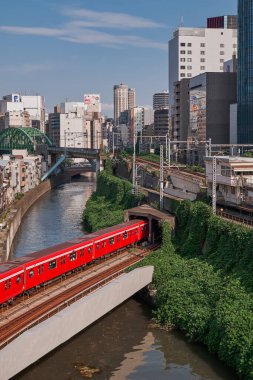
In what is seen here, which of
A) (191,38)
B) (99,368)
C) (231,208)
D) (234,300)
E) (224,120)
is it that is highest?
(191,38)

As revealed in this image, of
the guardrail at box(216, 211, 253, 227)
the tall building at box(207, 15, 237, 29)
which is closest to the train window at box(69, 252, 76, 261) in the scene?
the guardrail at box(216, 211, 253, 227)

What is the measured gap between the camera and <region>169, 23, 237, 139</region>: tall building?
113000 millimetres

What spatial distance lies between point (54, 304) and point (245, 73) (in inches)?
2142

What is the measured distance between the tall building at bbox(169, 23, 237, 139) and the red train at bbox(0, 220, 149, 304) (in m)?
77.9

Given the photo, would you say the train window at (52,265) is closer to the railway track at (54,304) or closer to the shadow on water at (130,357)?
the railway track at (54,304)

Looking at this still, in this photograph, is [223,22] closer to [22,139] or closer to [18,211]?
[22,139]

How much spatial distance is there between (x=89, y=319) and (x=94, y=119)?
6394 inches

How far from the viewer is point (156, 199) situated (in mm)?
46562

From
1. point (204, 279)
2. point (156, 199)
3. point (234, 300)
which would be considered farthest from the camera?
point (156, 199)

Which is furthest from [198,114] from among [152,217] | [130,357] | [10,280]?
[130,357]

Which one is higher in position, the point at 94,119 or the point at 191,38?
the point at 191,38

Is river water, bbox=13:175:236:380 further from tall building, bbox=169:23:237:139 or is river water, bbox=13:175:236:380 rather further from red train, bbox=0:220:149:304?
tall building, bbox=169:23:237:139

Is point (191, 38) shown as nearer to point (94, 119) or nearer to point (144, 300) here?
point (94, 119)

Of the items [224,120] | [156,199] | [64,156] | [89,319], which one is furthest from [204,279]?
[64,156]
